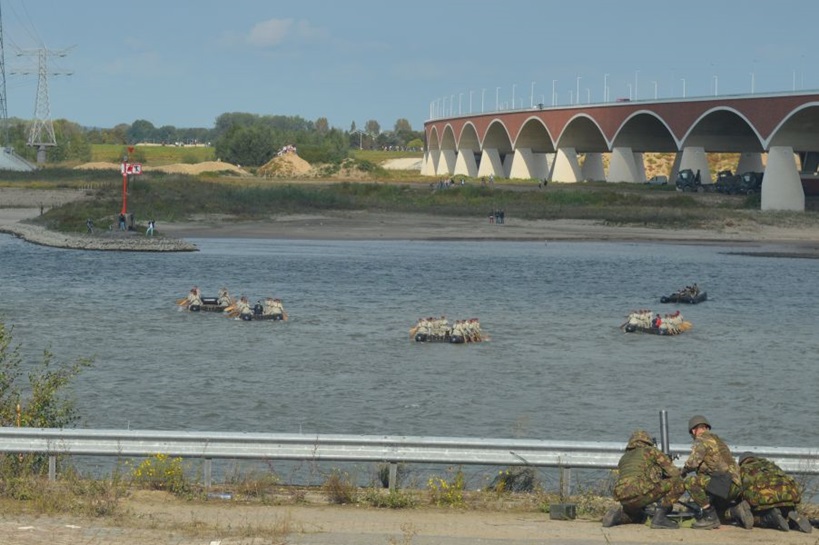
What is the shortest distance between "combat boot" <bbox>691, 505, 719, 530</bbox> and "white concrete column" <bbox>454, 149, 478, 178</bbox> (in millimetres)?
178328

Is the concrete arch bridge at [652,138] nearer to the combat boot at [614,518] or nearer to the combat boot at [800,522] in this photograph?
the combat boot at [800,522]

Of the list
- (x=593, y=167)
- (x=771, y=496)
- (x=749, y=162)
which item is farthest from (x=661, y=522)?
(x=593, y=167)

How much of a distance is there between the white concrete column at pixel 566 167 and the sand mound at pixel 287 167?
46743 mm

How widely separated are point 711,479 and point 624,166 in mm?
126273

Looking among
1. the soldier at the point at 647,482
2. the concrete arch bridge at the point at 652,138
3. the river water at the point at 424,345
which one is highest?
the concrete arch bridge at the point at 652,138

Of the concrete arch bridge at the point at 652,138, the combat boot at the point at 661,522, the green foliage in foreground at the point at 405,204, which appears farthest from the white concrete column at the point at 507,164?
the combat boot at the point at 661,522

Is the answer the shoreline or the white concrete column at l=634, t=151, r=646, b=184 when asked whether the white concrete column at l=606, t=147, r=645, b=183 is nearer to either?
the white concrete column at l=634, t=151, r=646, b=184

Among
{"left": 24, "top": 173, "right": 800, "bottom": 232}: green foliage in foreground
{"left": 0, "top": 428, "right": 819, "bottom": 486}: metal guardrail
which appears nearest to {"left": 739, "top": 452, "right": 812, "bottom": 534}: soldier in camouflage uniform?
{"left": 0, "top": 428, "right": 819, "bottom": 486}: metal guardrail

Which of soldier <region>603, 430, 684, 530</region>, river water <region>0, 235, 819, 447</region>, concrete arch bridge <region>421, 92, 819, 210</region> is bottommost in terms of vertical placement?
river water <region>0, 235, 819, 447</region>

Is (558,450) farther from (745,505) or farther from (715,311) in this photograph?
(715,311)

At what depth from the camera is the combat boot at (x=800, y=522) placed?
1548 cm

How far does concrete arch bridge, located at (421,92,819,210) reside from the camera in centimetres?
10131

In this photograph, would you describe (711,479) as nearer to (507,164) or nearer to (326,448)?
(326,448)

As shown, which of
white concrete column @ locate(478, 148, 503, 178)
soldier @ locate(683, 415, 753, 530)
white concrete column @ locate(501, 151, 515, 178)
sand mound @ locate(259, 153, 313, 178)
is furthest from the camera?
sand mound @ locate(259, 153, 313, 178)
